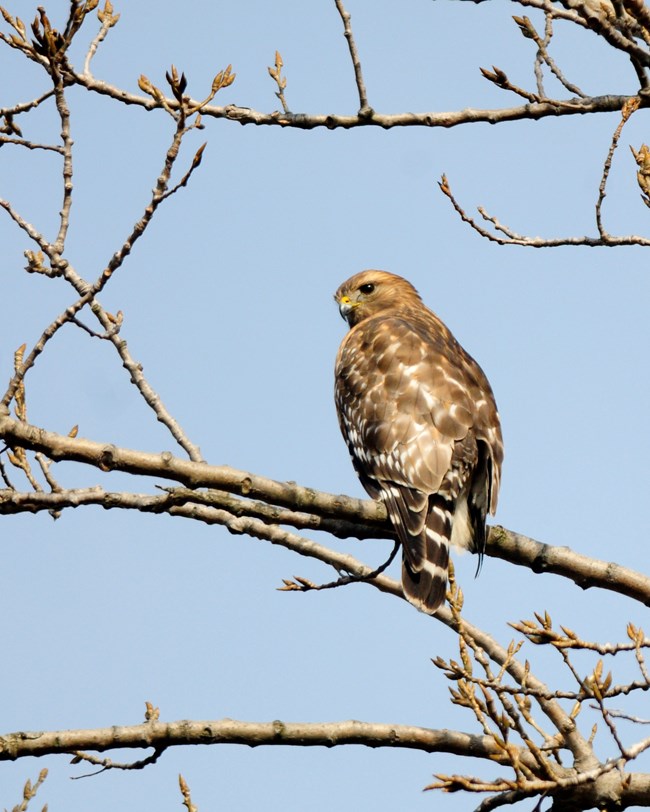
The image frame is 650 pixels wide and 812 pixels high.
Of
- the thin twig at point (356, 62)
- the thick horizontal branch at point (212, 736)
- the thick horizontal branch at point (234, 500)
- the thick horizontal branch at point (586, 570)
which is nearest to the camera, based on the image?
the thick horizontal branch at point (234, 500)

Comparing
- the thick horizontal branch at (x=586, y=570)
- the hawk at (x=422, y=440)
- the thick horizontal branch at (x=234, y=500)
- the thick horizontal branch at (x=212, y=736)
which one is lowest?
the thick horizontal branch at (x=212, y=736)

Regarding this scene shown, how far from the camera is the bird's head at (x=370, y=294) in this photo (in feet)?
25.0

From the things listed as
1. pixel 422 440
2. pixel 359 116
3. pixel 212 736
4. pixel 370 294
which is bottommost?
pixel 212 736

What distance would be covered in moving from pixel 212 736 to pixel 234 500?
827 millimetres

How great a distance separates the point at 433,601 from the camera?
495 centimetres

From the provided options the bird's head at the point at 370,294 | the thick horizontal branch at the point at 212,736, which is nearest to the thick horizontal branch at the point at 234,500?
the thick horizontal branch at the point at 212,736

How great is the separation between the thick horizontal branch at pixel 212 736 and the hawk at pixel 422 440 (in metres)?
0.98

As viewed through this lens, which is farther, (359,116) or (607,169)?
(359,116)

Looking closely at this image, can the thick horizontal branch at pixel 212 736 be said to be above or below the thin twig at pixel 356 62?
below

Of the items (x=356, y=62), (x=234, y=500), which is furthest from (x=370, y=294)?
(x=234, y=500)

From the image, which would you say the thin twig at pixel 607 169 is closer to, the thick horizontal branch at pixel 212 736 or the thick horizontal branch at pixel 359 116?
the thick horizontal branch at pixel 359 116

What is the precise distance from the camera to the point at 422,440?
17.9 feet

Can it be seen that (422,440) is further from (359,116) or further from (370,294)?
(370,294)

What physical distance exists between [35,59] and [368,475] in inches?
95.9
